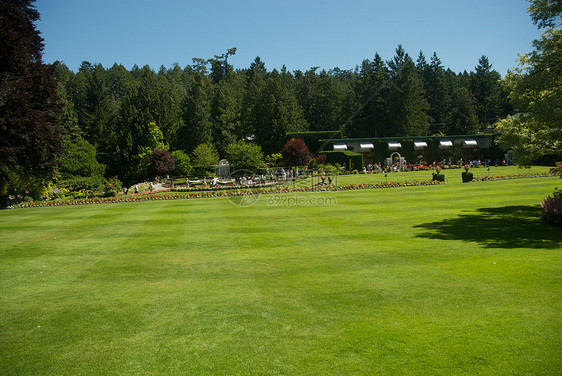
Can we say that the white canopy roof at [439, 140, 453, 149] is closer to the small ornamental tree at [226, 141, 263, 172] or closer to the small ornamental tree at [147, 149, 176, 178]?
the small ornamental tree at [226, 141, 263, 172]

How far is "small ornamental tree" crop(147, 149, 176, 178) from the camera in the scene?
175 feet

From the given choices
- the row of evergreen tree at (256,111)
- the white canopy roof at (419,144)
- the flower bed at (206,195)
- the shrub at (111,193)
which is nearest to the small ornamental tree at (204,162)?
the row of evergreen tree at (256,111)

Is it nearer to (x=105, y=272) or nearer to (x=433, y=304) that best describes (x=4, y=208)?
(x=105, y=272)

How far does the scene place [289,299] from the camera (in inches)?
336

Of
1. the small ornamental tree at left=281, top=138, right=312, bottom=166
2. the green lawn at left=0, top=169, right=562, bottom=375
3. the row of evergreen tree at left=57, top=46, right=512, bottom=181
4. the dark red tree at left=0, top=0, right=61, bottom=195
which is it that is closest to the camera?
the green lawn at left=0, top=169, right=562, bottom=375

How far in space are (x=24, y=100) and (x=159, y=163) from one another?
88.1ft

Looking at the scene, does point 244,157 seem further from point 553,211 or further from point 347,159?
point 553,211

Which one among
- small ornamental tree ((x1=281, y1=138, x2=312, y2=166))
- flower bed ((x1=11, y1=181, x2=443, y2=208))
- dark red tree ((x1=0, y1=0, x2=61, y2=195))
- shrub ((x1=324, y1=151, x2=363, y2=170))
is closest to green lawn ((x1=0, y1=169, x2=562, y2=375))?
dark red tree ((x1=0, y1=0, x2=61, y2=195))

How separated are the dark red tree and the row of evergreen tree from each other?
26.3 meters

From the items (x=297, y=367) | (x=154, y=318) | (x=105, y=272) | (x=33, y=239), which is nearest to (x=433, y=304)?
(x=297, y=367)

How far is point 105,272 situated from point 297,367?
7.73 meters

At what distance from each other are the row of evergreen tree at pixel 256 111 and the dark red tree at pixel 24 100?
26.3m

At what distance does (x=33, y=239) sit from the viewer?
633 inches

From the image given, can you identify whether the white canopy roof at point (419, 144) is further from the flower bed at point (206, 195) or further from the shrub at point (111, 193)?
the shrub at point (111, 193)
